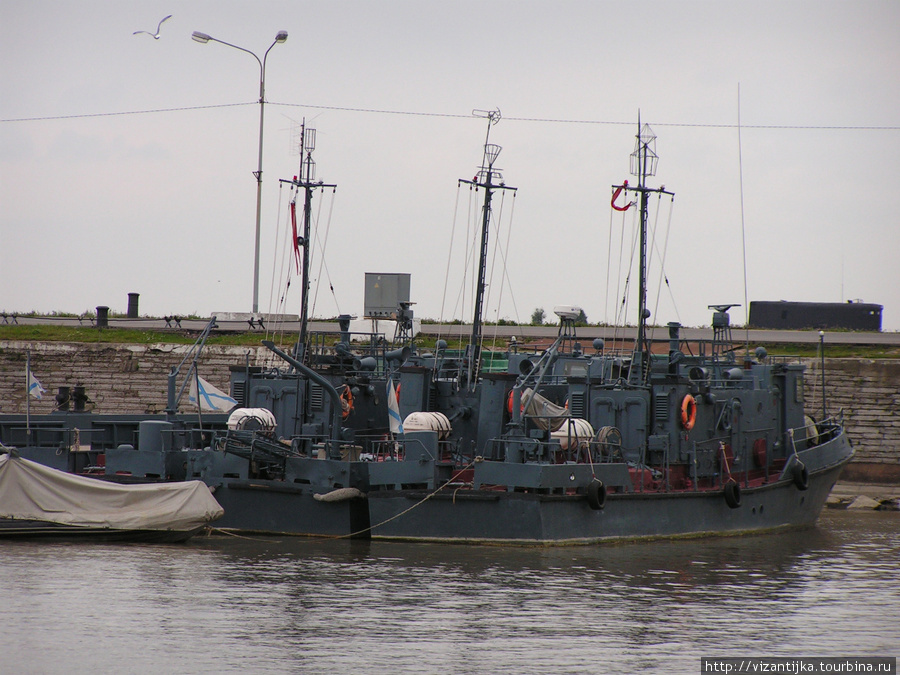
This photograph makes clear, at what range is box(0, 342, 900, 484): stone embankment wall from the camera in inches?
1144

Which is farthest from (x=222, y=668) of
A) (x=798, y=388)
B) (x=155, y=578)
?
(x=798, y=388)

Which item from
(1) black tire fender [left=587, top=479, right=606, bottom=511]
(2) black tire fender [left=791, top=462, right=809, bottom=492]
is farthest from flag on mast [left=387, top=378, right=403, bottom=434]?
(2) black tire fender [left=791, top=462, right=809, bottom=492]

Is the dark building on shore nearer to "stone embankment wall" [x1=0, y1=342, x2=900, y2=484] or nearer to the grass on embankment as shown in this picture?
the grass on embankment

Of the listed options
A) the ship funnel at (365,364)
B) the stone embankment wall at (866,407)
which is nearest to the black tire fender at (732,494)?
the ship funnel at (365,364)

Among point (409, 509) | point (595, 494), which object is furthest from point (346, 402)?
point (595, 494)

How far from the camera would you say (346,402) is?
2330 centimetres

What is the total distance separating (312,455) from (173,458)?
8.27 feet

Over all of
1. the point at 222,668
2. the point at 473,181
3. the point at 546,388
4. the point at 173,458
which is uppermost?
the point at 473,181

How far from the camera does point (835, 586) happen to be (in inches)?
634

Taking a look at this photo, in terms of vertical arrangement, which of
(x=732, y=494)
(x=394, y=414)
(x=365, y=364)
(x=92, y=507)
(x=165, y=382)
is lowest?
(x=92, y=507)

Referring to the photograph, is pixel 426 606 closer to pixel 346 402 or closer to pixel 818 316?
pixel 346 402

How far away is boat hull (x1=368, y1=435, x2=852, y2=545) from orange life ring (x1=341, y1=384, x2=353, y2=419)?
439cm

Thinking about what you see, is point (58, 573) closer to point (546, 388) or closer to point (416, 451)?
point (416, 451)

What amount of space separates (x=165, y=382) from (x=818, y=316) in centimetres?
2281
